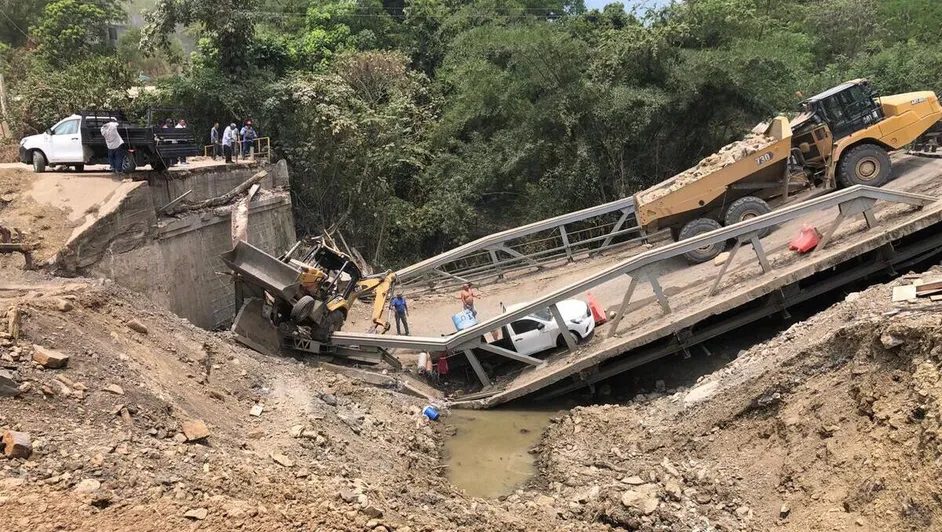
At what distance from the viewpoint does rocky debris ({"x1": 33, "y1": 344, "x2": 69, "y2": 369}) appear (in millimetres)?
7496

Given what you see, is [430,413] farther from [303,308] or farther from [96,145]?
[96,145]

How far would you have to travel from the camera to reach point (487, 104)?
24422 millimetres

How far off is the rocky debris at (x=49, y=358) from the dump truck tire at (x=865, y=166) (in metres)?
13.8

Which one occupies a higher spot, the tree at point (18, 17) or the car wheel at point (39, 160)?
the tree at point (18, 17)

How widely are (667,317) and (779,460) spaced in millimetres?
4033

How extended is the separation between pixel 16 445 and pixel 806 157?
14.3 metres

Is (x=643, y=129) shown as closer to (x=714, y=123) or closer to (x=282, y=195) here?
(x=714, y=123)

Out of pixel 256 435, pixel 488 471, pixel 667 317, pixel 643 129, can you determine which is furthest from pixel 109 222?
pixel 643 129

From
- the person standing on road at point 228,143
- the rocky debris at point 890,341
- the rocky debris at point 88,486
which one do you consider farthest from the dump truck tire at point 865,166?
the person standing on road at point 228,143

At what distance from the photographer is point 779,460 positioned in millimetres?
7980

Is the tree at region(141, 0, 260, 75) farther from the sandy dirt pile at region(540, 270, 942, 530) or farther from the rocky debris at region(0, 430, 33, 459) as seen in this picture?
the rocky debris at region(0, 430, 33, 459)

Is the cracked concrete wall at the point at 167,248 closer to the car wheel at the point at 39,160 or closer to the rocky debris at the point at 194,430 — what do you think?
the car wheel at the point at 39,160

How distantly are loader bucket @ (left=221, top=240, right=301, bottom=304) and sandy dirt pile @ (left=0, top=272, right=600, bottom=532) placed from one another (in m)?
1.37

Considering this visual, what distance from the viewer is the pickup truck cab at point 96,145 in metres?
14.1
